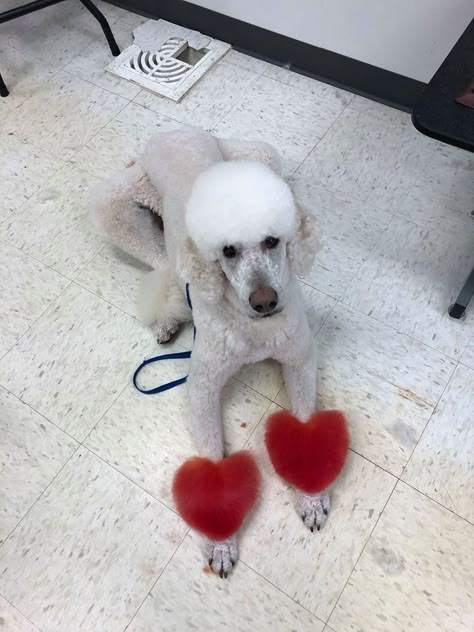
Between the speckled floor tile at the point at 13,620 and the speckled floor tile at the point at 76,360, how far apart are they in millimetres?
393

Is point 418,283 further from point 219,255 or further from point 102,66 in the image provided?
point 102,66

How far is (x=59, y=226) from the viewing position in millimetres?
1689

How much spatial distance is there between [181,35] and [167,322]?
1.38m

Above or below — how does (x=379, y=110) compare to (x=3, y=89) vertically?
above

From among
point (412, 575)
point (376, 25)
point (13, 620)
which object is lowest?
point (13, 620)

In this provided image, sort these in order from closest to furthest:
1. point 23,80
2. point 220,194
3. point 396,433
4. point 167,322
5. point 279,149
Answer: point 220,194
point 396,433
point 167,322
point 279,149
point 23,80

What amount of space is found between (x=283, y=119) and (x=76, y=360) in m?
1.13

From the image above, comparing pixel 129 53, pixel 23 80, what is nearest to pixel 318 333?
pixel 129 53

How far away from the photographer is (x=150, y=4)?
2.19 metres

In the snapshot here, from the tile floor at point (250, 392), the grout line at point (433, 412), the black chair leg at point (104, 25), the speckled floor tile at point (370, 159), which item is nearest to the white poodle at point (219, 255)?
the tile floor at point (250, 392)

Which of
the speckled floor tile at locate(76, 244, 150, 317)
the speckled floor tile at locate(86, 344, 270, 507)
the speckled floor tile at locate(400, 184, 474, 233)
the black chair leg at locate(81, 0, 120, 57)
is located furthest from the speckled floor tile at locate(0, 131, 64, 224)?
the speckled floor tile at locate(400, 184, 474, 233)

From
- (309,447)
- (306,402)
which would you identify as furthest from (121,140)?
(309,447)

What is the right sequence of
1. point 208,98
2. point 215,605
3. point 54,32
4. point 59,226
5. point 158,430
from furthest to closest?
point 54,32
point 208,98
point 59,226
point 158,430
point 215,605

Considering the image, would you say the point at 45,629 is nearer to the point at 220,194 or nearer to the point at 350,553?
the point at 350,553
